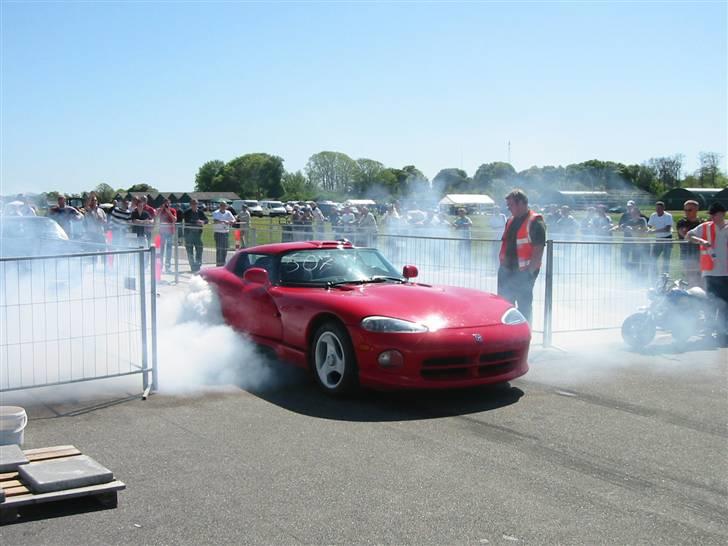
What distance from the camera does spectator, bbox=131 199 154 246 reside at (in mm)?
18469

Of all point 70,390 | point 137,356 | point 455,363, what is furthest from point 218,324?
point 455,363

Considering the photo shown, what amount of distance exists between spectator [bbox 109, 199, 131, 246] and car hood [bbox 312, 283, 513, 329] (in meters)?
11.5

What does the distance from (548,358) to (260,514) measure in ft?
16.9

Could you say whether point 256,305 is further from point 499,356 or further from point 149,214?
point 149,214

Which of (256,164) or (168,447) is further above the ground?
(256,164)

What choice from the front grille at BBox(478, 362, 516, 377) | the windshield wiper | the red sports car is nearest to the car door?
the red sports car

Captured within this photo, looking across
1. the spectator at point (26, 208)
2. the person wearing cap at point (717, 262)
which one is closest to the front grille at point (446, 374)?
the person wearing cap at point (717, 262)

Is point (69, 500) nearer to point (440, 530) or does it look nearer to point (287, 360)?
point (440, 530)

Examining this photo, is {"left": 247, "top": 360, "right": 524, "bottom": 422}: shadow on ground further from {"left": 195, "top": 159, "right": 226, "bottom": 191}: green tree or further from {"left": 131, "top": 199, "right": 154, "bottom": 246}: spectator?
{"left": 195, "top": 159, "right": 226, "bottom": 191}: green tree

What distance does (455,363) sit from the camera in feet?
21.3

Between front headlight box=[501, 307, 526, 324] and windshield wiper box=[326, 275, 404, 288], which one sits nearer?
front headlight box=[501, 307, 526, 324]

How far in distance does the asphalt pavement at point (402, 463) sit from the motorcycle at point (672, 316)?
166 centimetres

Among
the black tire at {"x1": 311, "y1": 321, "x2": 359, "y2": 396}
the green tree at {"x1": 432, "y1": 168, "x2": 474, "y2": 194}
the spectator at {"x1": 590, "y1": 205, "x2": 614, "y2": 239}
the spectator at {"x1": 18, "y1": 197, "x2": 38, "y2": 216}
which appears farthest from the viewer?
the green tree at {"x1": 432, "y1": 168, "x2": 474, "y2": 194}

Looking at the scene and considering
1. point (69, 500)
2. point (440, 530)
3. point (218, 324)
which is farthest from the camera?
point (218, 324)
